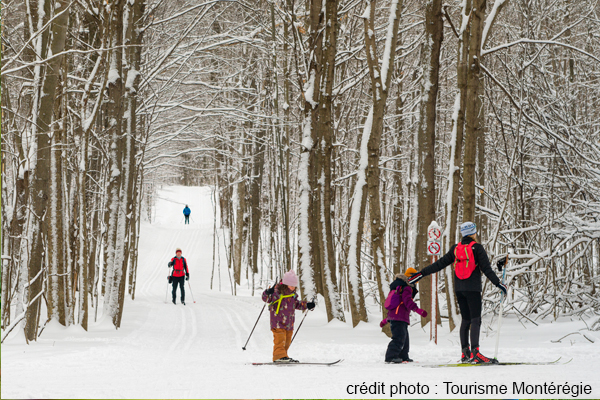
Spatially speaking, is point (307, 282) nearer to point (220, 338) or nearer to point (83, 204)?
point (220, 338)

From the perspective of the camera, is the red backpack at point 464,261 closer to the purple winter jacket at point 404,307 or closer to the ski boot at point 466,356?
the purple winter jacket at point 404,307

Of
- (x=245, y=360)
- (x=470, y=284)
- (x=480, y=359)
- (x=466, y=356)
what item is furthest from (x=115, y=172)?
(x=480, y=359)

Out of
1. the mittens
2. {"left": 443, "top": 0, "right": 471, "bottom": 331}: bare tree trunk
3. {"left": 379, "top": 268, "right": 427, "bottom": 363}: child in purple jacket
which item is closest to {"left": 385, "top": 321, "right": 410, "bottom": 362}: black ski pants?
{"left": 379, "top": 268, "right": 427, "bottom": 363}: child in purple jacket

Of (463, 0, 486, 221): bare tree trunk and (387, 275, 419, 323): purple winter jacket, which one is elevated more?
(463, 0, 486, 221): bare tree trunk

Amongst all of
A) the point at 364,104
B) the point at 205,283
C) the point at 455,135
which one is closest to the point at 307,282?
the point at 455,135

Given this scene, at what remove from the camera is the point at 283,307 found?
7844mm

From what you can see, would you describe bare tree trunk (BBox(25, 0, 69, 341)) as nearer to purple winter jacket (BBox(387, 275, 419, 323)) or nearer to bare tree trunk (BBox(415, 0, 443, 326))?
purple winter jacket (BBox(387, 275, 419, 323))

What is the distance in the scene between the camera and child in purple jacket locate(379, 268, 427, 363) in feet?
23.7

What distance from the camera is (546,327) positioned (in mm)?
9562

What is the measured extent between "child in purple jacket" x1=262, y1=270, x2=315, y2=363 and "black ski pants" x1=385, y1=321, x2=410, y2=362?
3.73 ft

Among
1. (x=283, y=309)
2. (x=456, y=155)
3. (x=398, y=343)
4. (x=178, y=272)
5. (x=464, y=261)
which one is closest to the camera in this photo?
(x=464, y=261)

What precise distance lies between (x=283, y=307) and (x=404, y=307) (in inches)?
63.6

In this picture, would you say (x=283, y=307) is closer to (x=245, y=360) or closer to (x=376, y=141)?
(x=245, y=360)

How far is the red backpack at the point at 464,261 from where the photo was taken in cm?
695
